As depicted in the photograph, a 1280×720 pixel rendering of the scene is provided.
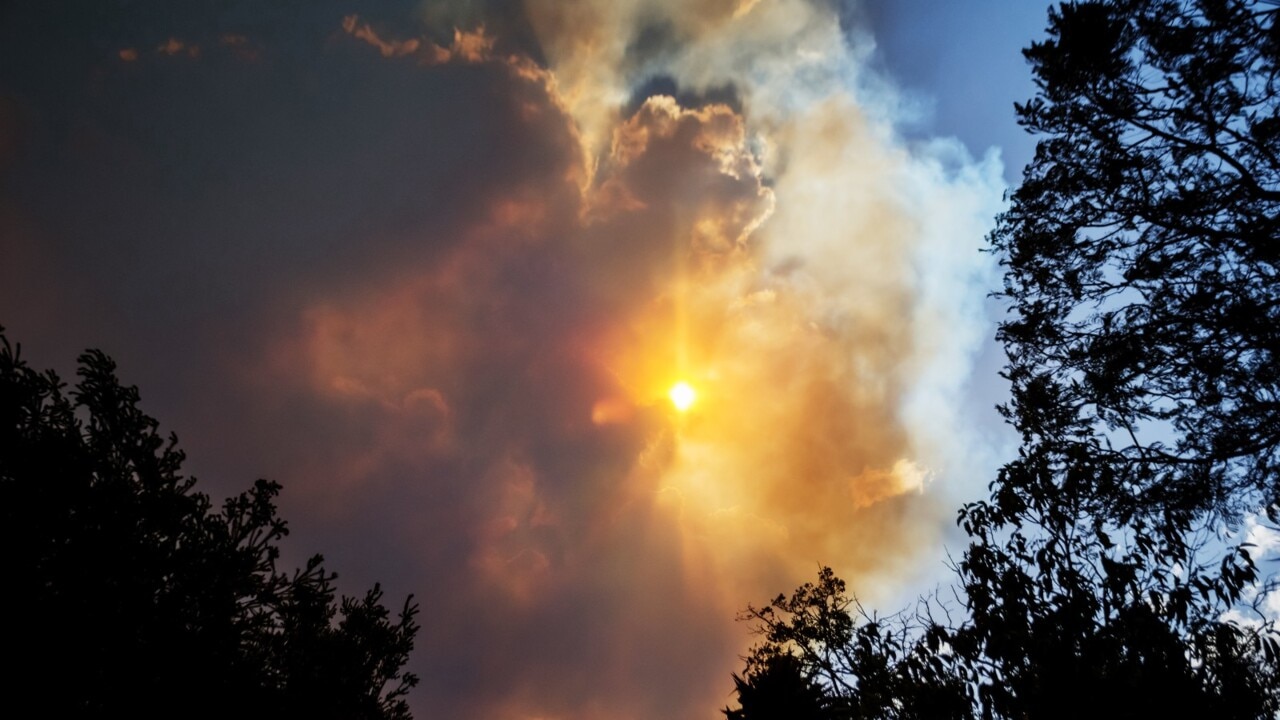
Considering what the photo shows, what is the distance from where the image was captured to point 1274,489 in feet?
26.4

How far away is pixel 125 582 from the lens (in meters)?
8.94

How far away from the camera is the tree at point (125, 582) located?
26.1 feet

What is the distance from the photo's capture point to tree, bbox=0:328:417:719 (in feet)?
26.1

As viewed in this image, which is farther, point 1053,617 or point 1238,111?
point 1238,111

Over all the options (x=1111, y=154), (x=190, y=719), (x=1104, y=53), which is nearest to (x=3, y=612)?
(x=190, y=719)

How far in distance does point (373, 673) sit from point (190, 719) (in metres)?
6.41

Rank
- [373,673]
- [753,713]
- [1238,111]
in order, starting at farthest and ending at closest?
1. [753,713]
2. [373,673]
3. [1238,111]

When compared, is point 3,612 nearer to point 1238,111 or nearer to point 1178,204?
point 1178,204

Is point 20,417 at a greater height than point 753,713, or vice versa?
point 20,417

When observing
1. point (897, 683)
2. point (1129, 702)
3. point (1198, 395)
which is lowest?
point (1129, 702)

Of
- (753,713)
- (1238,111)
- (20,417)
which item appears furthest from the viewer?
(753,713)

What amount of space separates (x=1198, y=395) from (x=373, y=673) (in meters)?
21.2

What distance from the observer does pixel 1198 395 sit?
8.69m

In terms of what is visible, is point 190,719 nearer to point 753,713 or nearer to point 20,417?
point 20,417
